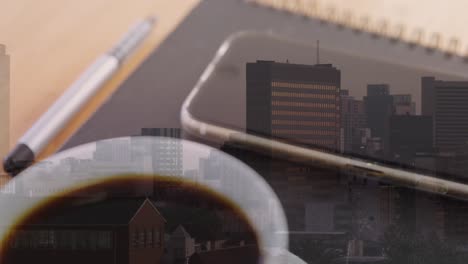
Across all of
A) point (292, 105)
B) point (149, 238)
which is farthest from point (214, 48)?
point (149, 238)

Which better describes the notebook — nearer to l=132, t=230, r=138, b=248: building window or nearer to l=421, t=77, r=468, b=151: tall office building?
l=421, t=77, r=468, b=151: tall office building

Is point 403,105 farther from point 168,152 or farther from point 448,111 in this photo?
point 168,152

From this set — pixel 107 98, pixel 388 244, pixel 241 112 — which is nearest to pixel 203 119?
pixel 241 112

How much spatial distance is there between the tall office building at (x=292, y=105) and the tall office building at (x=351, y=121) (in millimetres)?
13

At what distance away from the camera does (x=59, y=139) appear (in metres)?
1.47

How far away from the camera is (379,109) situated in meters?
1.59

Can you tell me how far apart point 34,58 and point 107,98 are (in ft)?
0.57

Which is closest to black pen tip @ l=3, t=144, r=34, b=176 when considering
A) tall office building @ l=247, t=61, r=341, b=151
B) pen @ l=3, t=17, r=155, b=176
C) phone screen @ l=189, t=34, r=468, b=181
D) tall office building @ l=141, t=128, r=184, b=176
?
pen @ l=3, t=17, r=155, b=176

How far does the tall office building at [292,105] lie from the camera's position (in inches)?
61.7

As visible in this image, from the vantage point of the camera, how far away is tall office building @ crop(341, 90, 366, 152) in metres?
1.58

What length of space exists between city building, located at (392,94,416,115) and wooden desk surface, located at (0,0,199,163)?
55 cm

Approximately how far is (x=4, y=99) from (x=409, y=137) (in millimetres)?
870

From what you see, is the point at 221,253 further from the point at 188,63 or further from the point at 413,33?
the point at 413,33

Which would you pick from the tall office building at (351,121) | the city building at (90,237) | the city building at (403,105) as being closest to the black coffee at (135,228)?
the city building at (90,237)
